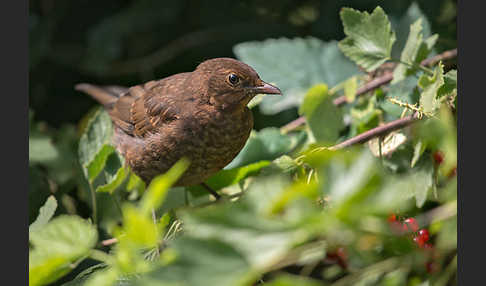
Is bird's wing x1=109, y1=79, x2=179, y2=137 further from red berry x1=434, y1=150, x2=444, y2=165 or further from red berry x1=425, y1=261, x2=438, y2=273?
red berry x1=425, y1=261, x2=438, y2=273

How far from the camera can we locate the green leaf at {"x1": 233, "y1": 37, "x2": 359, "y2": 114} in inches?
108

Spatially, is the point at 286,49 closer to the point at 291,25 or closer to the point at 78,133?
the point at 291,25

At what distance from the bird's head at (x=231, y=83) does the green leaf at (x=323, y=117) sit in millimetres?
250

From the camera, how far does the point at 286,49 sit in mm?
2836

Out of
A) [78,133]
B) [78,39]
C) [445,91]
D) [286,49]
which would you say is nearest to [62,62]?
[78,39]

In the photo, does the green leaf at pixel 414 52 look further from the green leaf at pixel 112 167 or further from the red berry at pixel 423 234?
the green leaf at pixel 112 167

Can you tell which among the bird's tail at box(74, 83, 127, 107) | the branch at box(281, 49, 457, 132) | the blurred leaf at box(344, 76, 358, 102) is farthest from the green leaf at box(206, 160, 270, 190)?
the bird's tail at box(74, 83, 127, 107)

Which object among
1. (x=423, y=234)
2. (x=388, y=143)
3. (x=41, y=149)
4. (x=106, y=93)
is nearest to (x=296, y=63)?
(x=388, y=143)

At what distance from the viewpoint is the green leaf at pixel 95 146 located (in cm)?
221

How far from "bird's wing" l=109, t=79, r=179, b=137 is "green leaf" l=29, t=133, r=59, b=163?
1.20 ft

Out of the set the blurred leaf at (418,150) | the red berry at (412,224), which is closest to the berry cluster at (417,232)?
the red berry at (412,224)

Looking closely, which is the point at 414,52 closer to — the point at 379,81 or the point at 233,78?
the point at 379,81

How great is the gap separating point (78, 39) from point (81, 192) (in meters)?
1.52

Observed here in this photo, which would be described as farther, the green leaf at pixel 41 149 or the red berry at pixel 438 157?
the green leaf at pixel 41 149
